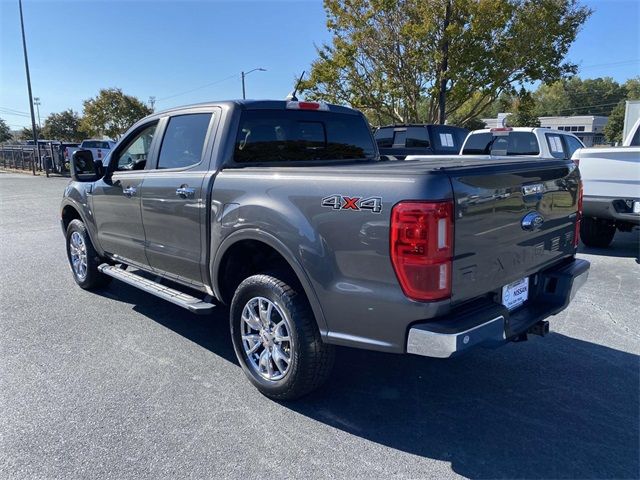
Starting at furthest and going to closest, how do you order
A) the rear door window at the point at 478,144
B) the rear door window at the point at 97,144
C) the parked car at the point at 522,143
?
the rear door window at the point at 97,144
the rear door window at the point at 478,144
the parked car at the point at 522,143

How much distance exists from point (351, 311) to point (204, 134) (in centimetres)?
201

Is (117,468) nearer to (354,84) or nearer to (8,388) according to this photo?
(8,388)

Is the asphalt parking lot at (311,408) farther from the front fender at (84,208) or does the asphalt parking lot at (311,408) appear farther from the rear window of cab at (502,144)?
the rear window of cab at (502,144)

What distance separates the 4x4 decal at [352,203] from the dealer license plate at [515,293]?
1044mm

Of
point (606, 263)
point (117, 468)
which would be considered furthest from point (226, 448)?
point (606, 263)

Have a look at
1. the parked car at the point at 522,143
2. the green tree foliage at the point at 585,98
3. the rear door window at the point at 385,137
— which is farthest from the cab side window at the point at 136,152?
the green tree foliage at the point at 585,98

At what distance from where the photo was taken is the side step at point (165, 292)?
3.70 metres

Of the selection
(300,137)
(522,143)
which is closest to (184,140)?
(300,137)

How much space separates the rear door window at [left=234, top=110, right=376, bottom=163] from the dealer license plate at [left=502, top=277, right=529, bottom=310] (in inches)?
77.2

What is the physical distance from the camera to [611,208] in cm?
670

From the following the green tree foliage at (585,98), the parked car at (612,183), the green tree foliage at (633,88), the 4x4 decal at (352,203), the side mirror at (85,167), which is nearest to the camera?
the 4x4 decal at (352,203)

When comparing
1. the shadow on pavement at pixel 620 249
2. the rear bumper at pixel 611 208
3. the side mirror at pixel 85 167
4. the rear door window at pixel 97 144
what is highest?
the rear door window at pixel 97 144

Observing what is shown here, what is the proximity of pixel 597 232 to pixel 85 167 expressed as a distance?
7.24 metres

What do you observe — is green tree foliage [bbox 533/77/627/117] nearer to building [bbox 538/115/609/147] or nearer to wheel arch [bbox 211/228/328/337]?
building [bbox 538/115/609/147]
